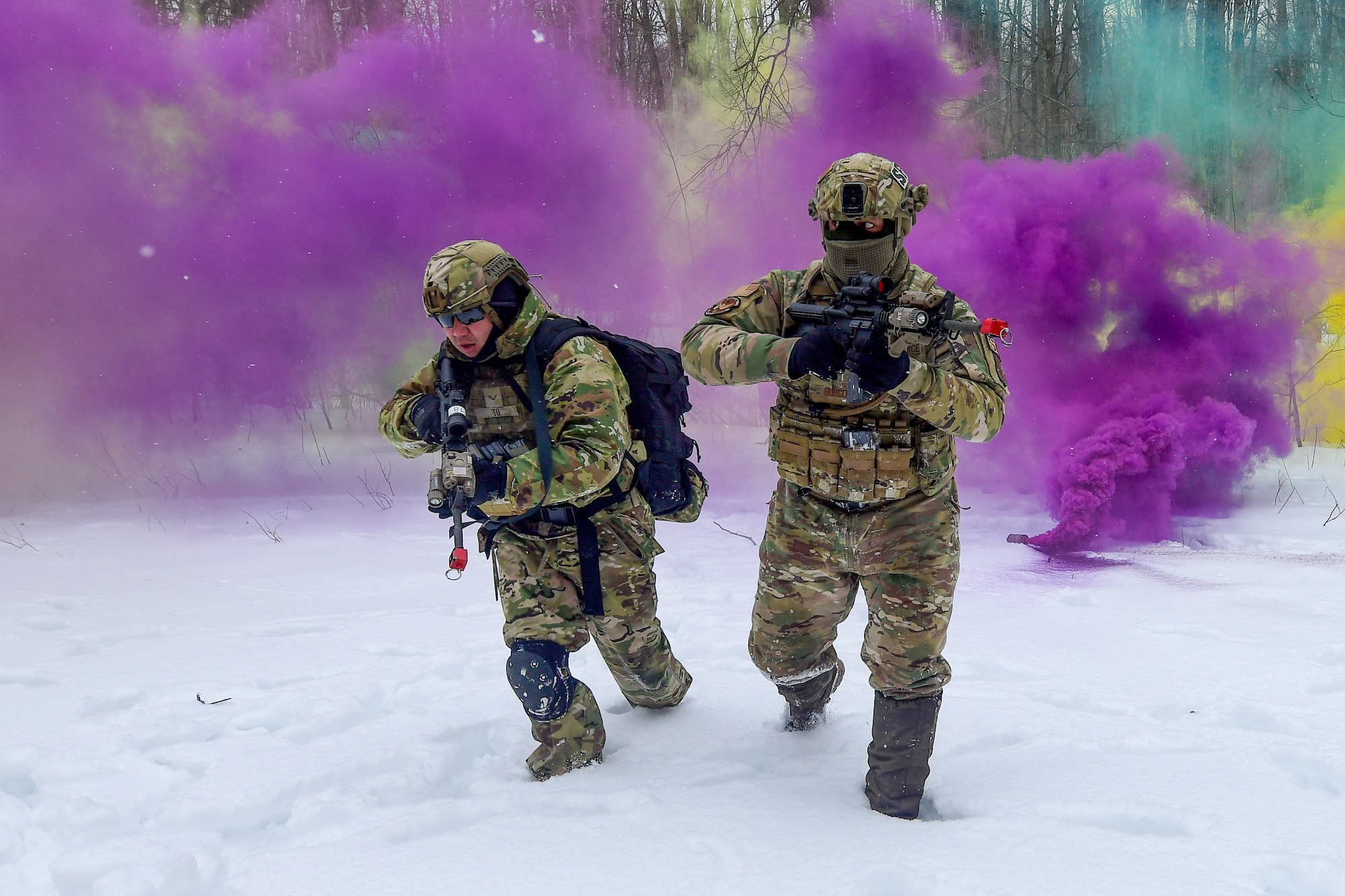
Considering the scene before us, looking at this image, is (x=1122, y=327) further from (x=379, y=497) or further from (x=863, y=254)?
(x=379, y=497)

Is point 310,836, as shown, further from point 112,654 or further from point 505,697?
point 112,654

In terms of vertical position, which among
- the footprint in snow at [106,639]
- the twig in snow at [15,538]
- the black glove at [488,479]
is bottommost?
the twig in snow at [15,538]

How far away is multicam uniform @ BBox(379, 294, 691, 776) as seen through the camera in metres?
2.52

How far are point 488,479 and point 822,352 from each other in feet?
3.40

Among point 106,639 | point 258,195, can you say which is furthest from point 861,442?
point 258,195

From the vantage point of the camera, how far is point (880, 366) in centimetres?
200

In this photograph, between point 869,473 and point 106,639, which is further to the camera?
point 106,639

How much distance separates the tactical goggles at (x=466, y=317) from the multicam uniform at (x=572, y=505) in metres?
0.10

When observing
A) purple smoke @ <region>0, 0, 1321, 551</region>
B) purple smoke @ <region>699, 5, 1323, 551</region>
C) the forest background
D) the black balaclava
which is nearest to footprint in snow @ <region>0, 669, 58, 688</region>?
the black balaclava

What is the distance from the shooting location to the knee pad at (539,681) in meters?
2.65

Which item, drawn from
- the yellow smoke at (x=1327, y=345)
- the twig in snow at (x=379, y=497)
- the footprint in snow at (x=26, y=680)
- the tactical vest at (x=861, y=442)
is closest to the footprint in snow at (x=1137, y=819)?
the tactical vest at (x=861, y=442)

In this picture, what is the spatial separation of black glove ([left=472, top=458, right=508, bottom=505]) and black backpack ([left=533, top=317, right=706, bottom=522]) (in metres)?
0.57

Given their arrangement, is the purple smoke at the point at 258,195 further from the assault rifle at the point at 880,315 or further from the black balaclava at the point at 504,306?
the assault rifle at the point at 880,315

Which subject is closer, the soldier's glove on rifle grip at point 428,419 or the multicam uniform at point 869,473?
the multicam uniform at point 869,473
